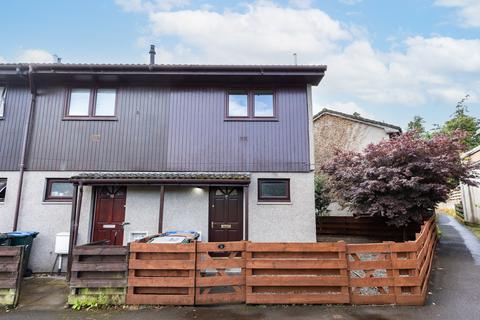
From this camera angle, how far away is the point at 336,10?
12906 mm

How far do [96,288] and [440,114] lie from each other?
182 ft

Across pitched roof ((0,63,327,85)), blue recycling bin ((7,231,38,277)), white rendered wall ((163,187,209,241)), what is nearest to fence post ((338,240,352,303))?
white rendered wall ((163,187,209,241))

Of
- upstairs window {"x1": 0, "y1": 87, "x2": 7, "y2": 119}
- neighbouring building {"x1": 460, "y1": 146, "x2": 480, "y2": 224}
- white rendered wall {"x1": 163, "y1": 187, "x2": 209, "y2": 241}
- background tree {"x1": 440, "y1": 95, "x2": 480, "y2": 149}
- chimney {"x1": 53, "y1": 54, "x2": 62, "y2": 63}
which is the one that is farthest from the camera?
background tree {"x1": 440, "y1": 95, "x2": 480, "y2": 149}

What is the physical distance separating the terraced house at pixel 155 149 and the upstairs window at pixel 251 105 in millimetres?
36

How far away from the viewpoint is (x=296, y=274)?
5.21 m

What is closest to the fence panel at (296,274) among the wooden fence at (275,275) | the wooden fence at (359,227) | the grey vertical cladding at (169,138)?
the wooden fence at (275,275)

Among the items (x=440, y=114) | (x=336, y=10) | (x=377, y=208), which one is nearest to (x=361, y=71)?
(x=336, y=10)

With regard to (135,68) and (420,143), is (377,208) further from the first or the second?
(135,68)

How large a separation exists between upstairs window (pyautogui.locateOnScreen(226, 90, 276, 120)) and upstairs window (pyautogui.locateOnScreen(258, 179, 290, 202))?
2120 mm

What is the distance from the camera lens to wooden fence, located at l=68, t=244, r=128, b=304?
5195 millimetres

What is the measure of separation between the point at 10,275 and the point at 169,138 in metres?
5.30

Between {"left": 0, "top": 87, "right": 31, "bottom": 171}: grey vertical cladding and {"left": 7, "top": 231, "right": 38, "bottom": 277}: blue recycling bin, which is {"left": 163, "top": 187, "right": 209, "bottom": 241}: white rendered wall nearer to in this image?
{"left": 7, "top": 231, "right": 38, "bottom": 277}: blue recycling bin

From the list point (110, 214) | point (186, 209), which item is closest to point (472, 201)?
point (186, 209)

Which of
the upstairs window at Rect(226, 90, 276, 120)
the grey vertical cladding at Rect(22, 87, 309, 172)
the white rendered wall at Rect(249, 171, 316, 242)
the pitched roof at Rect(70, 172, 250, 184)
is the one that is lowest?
the white rendered wall at Rect(249, 171, 316, 242)
